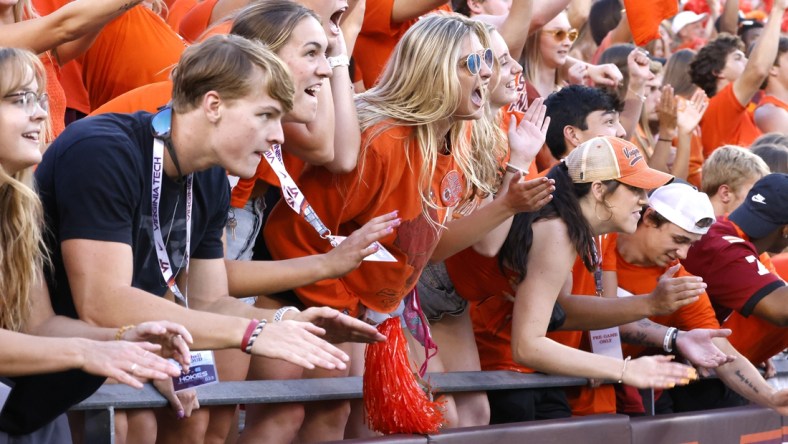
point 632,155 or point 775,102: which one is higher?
point 632,155

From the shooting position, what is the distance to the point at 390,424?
3910 millimetres

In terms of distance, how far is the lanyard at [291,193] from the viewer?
3.65 metres

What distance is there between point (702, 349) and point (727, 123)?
3.19 metres

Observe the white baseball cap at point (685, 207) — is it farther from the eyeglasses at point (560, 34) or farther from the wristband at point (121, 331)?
the wristband at point (121, 331)

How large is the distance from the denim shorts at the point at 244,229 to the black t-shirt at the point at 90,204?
2.50 feet

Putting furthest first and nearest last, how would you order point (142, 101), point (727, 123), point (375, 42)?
point (727, 123)
point (375, 42)
point (142, 101)

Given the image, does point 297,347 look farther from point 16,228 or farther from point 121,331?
point 16,228

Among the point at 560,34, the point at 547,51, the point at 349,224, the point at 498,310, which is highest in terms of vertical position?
the point at 560,34

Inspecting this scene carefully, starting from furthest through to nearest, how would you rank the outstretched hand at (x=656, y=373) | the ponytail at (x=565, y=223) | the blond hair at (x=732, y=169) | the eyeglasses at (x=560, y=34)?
1. the eyeglasses at (x=560, y=34)
2. the blond hair at (x=732, y=169)
3. the ponytail at (x=565, y=223)
4. the outstretched hand at (x=656, y=373)

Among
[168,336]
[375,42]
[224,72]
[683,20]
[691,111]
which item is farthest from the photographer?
[683,20]

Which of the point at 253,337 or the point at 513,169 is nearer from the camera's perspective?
the point at 253,337

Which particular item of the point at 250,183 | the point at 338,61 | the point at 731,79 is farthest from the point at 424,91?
the point at 731,79

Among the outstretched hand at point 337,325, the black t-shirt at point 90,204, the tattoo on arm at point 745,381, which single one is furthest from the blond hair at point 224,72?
the tattoo on arm at point 745,381

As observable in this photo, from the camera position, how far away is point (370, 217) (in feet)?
13.6
